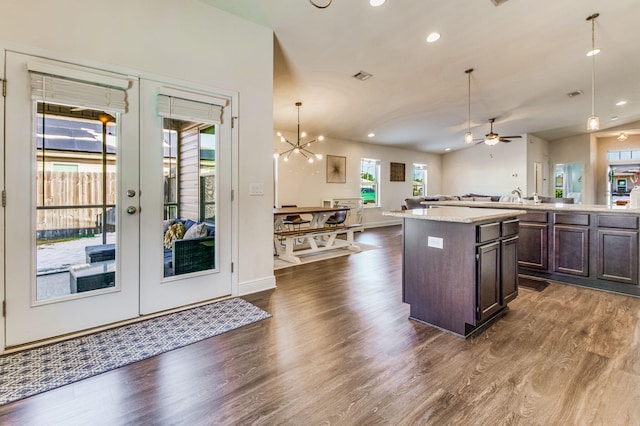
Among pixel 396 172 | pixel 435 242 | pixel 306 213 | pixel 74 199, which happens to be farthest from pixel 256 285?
pixel 396 172

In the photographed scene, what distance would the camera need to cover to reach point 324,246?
5.74m

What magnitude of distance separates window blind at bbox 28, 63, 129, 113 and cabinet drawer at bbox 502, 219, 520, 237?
10.8 ft

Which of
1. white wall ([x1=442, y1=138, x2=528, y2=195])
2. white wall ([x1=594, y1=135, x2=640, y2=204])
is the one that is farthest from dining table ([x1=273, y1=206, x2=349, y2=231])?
white wall ([x1=594, y1=135, x2=640, y2=204])

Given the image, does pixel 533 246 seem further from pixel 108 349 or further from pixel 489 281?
pixel 108 349

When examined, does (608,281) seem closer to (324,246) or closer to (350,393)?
(350,393)

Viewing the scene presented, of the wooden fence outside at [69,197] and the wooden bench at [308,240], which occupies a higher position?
the wooden fence outside at [69,197]

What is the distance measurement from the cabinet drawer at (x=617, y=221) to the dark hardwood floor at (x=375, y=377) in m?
0.93

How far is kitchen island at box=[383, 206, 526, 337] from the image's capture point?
7.47 feet

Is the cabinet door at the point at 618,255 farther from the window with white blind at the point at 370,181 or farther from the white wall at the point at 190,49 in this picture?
the window with white blind at the point at 370,181

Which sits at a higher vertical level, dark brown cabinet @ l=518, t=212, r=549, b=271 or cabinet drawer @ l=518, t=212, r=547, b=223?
cabinet drawer @ l=518, t=212, r=547, b=223

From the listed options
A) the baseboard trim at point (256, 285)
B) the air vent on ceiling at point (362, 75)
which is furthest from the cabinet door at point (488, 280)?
the air vent on ceiling at point (362, 75)

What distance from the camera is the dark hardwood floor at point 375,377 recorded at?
151 centimetres

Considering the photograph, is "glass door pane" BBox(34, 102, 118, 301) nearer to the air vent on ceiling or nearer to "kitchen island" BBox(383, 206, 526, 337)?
"kitchen island" BBox(383, 206, 526, 337)

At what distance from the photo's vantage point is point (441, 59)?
446 centimetres
